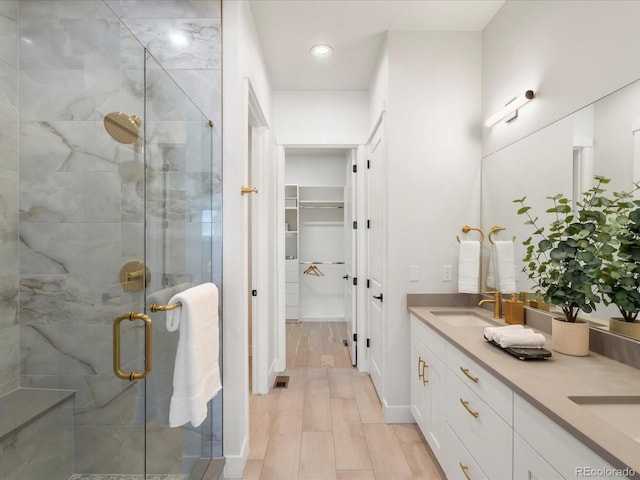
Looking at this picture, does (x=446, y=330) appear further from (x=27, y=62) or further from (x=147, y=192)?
(x=27, y=62)

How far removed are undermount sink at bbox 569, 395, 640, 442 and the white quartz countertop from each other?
2 cm

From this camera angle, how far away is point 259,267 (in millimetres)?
2793

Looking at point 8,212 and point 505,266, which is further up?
point 8,212

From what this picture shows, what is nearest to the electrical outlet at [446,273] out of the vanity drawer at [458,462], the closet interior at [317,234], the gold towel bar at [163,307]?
the vanity drawer at [458,462]

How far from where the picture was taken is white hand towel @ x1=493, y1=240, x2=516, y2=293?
207cm

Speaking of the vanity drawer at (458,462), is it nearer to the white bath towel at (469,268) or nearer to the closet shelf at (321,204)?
the white bath towel at (469,268)

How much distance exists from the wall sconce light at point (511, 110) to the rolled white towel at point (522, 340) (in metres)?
1.33

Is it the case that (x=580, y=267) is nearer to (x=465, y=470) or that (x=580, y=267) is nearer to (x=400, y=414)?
(x=465, y=470)

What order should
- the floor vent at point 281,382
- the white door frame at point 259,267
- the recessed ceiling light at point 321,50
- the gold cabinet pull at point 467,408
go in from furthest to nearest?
the floor vent at point 281,382 < the white door frame at point 259,267 < the recessed ceiling light at point 321,50 < the gold cabinet pull at point 467,408

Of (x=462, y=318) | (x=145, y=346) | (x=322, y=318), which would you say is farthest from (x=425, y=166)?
(x=322, y=318)

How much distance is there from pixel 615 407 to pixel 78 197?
2.15 m

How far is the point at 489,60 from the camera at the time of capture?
2.33 m

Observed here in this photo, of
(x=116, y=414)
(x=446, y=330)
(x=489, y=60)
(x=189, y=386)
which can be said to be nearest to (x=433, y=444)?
(x=446, y=330)

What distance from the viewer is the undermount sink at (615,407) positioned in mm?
933
